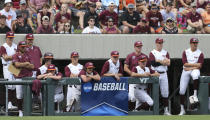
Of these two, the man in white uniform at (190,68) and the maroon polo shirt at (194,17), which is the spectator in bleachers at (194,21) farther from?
the man in white uniform at (190,68)

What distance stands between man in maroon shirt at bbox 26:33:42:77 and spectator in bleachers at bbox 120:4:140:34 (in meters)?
2.55

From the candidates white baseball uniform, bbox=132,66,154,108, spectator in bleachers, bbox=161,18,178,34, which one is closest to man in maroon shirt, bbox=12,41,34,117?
white baseball uniform, bbox=132,66,154,108

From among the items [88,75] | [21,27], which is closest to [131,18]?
[21,27]

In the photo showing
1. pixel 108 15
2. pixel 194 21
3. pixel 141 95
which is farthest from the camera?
pixel 194 21

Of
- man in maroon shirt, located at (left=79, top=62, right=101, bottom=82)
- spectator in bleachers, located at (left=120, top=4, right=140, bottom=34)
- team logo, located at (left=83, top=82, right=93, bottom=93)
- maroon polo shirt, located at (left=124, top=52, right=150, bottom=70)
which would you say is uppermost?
spectator in bleachers, located at (left=120, top=4, right=140, bottom=34)

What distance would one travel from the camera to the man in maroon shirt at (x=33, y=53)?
1233 cm

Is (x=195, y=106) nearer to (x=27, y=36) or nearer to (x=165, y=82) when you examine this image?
(x=165, y=82)

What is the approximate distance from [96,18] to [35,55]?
2.27 m

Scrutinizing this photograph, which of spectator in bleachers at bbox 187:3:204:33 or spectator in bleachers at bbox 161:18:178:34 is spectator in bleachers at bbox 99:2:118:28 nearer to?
spectator in bleachers at bbox 161:18:178:34

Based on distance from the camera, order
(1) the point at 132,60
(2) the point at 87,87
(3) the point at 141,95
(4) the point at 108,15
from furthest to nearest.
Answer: (4) the point at 108,15, (1) the point at 132,60, (3) the point at 141,95, (2) the point at 87,87

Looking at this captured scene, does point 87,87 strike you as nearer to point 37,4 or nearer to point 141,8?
point 37,4

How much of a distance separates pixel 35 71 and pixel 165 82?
2995mm

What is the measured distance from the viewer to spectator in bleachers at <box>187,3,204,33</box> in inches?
555

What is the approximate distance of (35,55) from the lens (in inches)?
489
